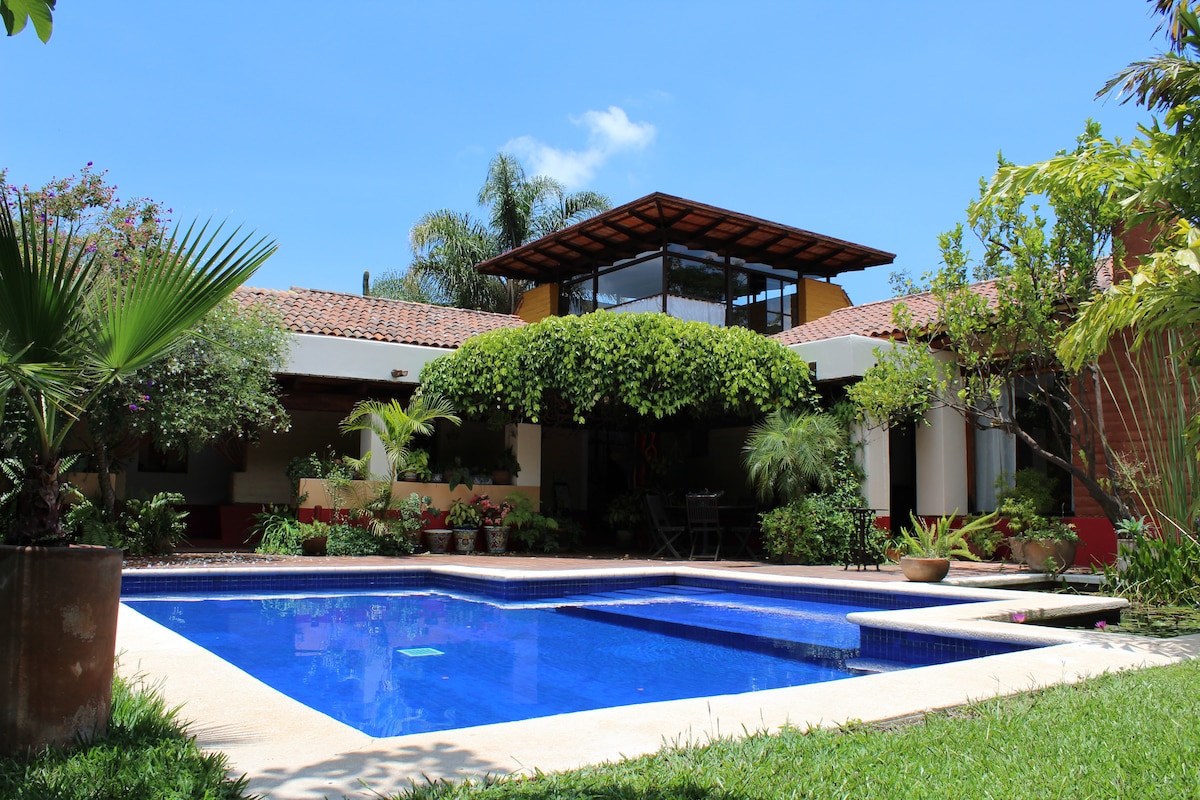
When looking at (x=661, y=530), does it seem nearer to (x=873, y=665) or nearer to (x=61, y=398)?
(x=873, y=665)

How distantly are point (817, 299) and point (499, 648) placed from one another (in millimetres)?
13625

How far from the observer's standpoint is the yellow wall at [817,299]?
60.9ft

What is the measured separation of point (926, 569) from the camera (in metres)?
8.96

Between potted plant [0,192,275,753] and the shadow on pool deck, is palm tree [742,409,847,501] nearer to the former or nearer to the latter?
the shadow on pool deck

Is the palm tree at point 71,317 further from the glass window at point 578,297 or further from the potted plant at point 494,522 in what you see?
the glass window at point 578,297

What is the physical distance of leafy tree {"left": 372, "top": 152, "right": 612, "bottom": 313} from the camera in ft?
87.8

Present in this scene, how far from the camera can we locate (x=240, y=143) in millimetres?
19266

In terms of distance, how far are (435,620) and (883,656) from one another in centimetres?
409

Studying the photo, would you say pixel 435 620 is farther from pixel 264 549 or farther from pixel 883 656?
pixel 264 549

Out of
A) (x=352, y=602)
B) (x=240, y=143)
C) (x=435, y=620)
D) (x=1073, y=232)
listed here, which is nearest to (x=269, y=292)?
(x=240, y=143)

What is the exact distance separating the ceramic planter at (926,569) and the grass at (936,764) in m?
5.31

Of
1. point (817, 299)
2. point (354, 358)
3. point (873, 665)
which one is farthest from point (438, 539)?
point (817, 299)

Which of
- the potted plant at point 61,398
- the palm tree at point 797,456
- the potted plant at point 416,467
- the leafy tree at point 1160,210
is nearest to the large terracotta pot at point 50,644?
the potted plant at point 61,398

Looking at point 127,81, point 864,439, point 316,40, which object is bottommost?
point 864,439
